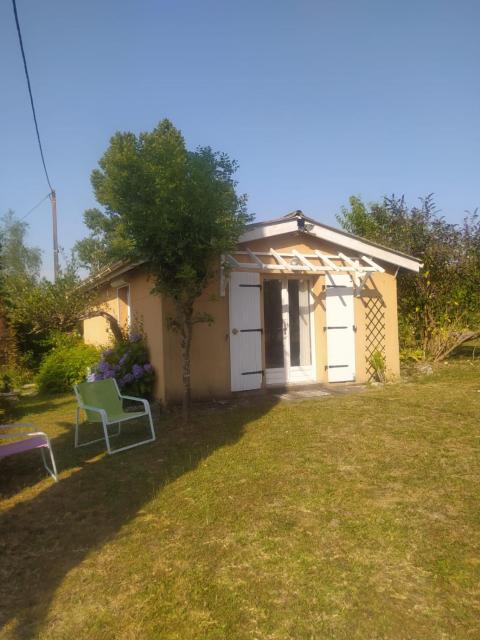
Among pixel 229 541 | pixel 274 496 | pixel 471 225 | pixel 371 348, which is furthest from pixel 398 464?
pixel 471 225

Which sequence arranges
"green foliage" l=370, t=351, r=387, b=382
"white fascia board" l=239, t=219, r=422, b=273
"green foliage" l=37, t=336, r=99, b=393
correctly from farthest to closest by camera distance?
1. "green foliage" l=37, t=336, r=99, b=393
2. "green foliage" l=370, t=351, r=387, b=382
3. "white fascia board" l=239, t=219, r=422, b=273

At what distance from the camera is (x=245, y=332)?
7.84 meters

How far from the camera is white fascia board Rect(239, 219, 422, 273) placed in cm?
783

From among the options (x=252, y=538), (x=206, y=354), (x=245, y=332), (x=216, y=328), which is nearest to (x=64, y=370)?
Answer: (x=206, y=354)

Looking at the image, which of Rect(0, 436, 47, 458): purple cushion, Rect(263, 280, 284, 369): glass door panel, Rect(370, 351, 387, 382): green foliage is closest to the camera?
Rect(0, 436, 47, 458): purple cushion

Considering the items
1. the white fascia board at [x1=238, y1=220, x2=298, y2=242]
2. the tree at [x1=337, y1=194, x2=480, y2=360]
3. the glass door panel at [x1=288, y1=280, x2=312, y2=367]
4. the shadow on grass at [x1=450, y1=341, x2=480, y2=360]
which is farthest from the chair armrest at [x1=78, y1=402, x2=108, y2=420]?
the shadow on grass at [x1=450, y1=341, x2=480, y2=360]

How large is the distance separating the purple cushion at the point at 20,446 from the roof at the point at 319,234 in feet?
15.2

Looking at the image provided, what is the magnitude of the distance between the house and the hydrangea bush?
213 millimetres

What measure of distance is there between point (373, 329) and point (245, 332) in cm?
294

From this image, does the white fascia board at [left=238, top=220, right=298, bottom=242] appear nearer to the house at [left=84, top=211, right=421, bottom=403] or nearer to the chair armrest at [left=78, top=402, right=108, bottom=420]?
the house at [left=84, top=211, right=421, bottom=403]

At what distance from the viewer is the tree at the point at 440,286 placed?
1123cm

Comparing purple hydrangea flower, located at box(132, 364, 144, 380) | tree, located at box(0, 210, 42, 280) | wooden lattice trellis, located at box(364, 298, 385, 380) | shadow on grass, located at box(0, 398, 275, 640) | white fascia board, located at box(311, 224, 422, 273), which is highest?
tree, located at box(0, 210, 42, 280)

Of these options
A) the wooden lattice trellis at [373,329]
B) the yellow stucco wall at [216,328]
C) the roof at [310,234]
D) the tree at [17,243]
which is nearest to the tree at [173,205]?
the yellow stucco wall at [216,328]

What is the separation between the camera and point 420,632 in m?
2.06
